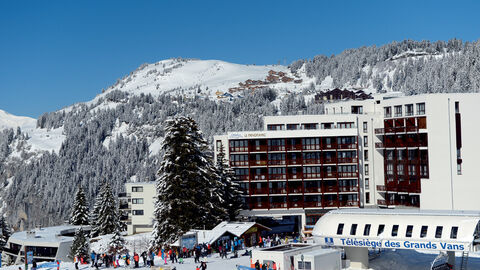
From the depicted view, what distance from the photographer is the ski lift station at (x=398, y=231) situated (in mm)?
48469

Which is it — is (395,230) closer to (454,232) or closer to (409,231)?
(409,231)

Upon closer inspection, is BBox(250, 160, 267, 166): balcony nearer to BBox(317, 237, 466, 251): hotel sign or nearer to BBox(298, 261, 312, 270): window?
BBox(317, 237, 466, 251): hotel sign

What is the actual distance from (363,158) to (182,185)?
35.8 m

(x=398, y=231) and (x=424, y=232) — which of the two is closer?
(x=424, y=232)

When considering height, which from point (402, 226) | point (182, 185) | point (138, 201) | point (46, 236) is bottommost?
Answer: point (46, 236)

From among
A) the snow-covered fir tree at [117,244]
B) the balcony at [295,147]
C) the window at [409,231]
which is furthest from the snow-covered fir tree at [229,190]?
the window at [409,231]

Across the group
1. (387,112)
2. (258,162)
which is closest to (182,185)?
(258,162)

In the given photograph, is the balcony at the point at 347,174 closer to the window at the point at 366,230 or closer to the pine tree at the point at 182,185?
the pine tree at the point at 182,185

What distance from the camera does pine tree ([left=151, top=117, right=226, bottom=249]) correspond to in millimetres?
70500

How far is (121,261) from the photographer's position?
59875mm

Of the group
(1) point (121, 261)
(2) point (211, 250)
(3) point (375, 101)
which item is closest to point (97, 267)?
(1) point (121, 261)

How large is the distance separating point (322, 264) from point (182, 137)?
27.5 m

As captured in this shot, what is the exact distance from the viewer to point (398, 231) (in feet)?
170

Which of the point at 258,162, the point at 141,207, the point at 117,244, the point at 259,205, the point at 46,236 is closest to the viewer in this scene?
the point at 259,205
